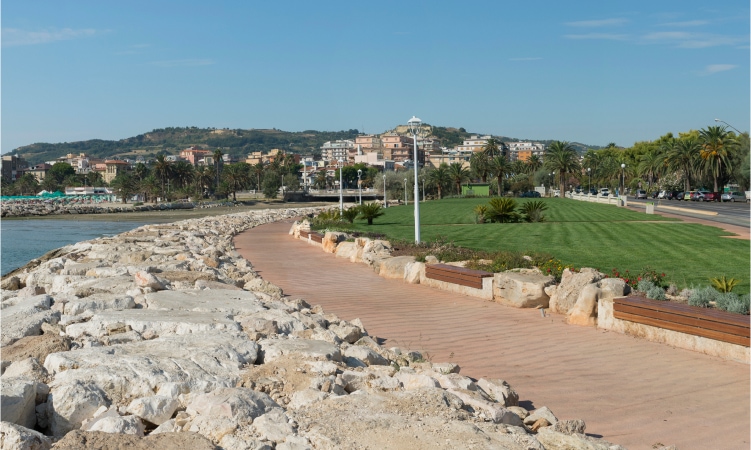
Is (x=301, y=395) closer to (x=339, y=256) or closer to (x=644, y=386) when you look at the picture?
(x=644, y=386)

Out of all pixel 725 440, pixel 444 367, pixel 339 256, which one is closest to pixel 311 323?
pixel 444 367

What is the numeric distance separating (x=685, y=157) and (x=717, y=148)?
6.76 metres

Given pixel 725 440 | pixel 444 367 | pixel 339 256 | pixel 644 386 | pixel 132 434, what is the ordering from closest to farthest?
pixel 132 434 < pixel 725 440 < pixel 444 367 < pixel 644 386 < pixel 339 256

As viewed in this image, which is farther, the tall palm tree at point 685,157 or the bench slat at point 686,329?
the tall palm tree at point 685,157

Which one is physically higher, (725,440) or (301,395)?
(301,395)

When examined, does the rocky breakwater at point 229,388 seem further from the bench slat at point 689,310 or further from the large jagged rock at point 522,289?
the large jagged rock at point 522,289

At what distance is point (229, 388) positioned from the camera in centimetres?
495

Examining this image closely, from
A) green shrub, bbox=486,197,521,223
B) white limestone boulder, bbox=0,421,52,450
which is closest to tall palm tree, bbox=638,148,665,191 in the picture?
green shrub, bbox=486,197,521,223

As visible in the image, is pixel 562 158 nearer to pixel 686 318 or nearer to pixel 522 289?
pixel 522 289

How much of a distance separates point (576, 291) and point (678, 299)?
4.43 ft

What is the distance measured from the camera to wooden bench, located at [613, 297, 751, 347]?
7.63 metres

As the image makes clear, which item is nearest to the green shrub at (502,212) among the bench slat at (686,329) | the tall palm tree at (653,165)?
the bench slat at (686,329)

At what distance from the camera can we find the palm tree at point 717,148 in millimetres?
71000

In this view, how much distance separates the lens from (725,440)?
18.0ft
